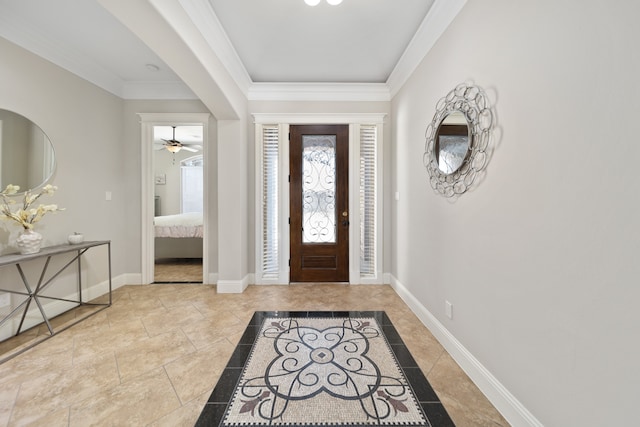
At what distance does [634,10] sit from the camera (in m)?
0.83

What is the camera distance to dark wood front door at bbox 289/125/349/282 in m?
3.48

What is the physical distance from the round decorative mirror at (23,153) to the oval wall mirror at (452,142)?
3.73 meters

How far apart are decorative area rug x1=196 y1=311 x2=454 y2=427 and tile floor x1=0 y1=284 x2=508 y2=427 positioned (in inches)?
4.5

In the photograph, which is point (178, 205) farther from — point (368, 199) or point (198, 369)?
point (198, 369)

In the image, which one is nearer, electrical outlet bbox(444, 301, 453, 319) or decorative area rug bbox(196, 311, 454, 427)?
decorative area rug bbox(196, 311, 454, 427)

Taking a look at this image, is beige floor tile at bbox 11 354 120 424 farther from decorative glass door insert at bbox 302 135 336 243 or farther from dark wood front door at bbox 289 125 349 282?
decorative glass door insert at bbox 302 135 336 243

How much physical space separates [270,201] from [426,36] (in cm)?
253

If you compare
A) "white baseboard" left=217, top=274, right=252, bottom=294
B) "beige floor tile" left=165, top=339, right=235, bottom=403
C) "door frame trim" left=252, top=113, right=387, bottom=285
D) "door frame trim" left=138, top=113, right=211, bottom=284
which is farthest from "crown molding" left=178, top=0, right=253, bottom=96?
"beige floor tile" left=165, top=339, right=235, bottom=403

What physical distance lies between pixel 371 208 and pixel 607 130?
2.68m

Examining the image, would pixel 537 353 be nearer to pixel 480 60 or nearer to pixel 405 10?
pixel 480 60

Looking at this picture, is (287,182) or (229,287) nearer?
(229,287)

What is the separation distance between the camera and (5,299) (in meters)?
2.16

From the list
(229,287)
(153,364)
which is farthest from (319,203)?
(153,364)

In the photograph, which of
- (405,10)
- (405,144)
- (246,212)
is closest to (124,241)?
(246,212)
